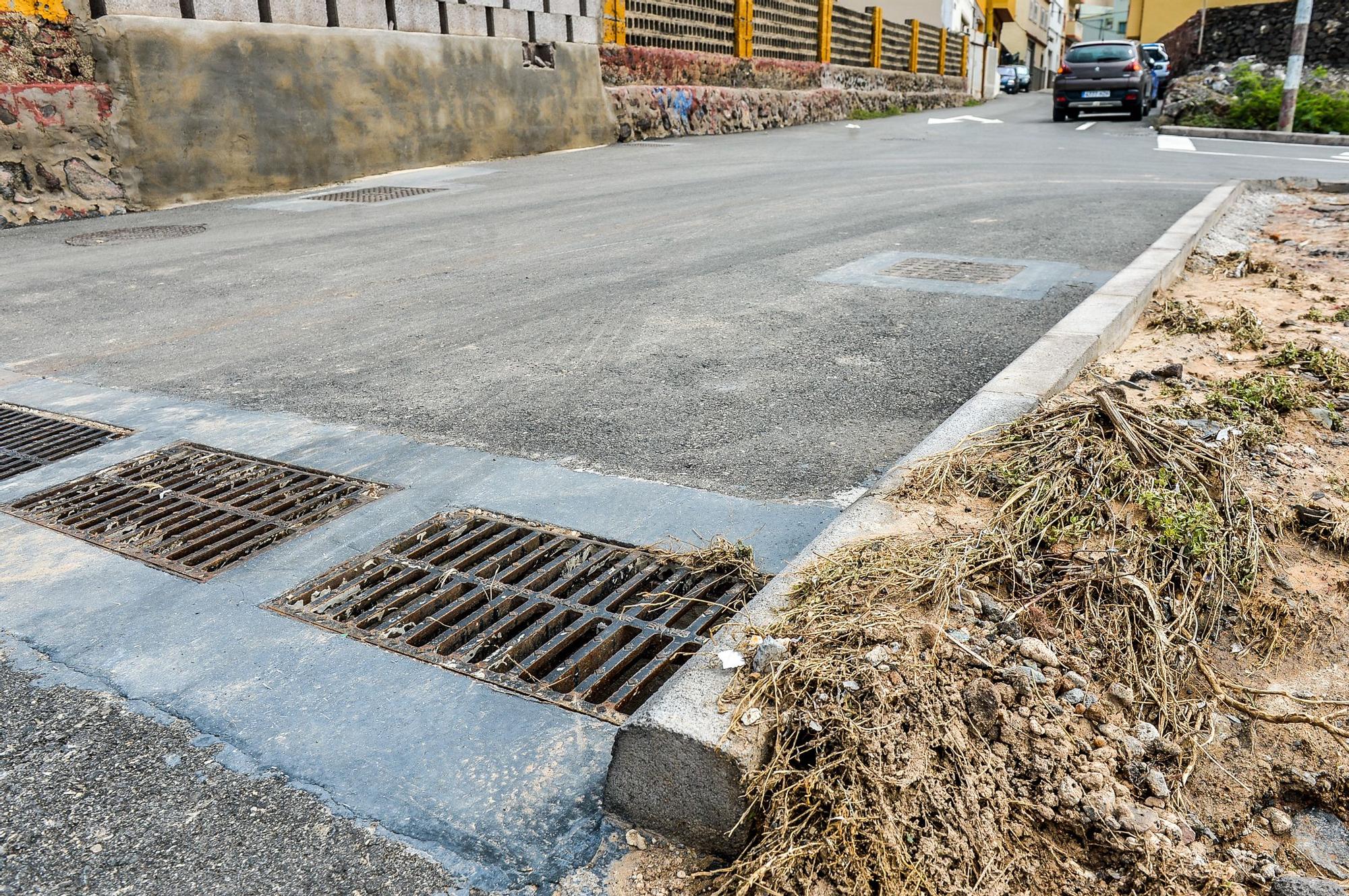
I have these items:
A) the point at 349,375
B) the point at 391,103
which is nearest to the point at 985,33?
the point at 391,103

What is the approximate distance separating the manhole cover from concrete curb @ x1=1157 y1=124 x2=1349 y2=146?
1687 centimetres

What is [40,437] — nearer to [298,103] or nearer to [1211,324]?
[1211,324]

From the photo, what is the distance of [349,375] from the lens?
14.6ft

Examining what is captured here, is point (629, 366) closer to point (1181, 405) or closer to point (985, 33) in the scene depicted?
point (1181, 405)

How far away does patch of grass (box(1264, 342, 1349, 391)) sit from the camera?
358 centimetres

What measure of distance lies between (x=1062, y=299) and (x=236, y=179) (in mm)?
8977

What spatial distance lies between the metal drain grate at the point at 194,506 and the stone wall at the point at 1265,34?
96.6 feet

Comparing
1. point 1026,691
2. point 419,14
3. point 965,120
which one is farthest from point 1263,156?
point 1026,691

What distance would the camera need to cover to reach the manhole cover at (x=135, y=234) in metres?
8.13

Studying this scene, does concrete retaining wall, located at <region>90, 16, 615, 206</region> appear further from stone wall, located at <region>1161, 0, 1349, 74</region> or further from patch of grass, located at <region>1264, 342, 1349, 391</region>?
stone wall, located at <region>1161, 0, 1349, 74</region>

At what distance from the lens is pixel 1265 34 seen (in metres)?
27.7

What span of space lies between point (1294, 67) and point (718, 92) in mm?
10541

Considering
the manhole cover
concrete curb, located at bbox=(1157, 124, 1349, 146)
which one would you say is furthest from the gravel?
concrete curb, located at bbox=(1157, 124, 1349, 146)

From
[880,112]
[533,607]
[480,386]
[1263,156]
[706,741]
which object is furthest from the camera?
[880,112]
